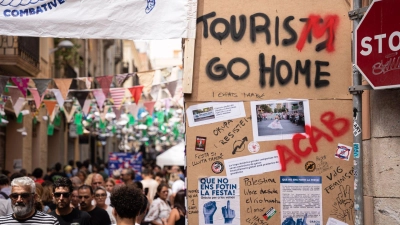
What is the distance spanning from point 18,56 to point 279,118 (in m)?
14.9

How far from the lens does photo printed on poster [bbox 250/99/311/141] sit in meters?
6.49

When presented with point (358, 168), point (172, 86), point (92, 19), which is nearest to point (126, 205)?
point (358, 168)

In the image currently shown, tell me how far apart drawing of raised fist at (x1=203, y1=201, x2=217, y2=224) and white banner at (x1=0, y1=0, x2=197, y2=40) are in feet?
4.74

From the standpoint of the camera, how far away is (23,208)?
229 inches

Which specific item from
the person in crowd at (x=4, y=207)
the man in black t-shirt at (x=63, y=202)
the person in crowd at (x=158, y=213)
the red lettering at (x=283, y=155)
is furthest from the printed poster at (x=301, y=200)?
the person in crowd at (x=158, y=213)

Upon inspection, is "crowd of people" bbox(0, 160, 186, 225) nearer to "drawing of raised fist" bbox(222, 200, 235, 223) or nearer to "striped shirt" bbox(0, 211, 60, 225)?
"striped shirt" bbox(0, 211, 60, 225)

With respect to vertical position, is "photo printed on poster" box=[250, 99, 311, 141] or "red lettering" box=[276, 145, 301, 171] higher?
"photo printed on poster" box=[250, 99, 311, 141]

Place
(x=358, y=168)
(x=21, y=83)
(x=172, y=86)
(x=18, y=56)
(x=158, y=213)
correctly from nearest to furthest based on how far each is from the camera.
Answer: (x=358, y=168) → (x=158, y=213) → (x=21, y=83) → (x=172, y=86) → (x=18, y=56)

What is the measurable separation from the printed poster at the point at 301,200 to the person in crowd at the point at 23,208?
192 centimetres

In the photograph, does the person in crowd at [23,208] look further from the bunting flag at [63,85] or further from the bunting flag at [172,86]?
the bunting flag at [172,86]

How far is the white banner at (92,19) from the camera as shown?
633 cm

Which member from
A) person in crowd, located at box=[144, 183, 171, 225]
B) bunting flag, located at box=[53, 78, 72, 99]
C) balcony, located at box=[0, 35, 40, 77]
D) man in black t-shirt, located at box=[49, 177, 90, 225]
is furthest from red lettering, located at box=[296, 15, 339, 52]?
balcony, located at box=[0, 35, 40, 77]

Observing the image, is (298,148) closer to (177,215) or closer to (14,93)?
(177,215)

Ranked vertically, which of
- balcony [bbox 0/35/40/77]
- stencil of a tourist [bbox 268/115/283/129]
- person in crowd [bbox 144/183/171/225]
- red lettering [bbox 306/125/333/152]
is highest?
balcony [bbox 0/35/40/77]
